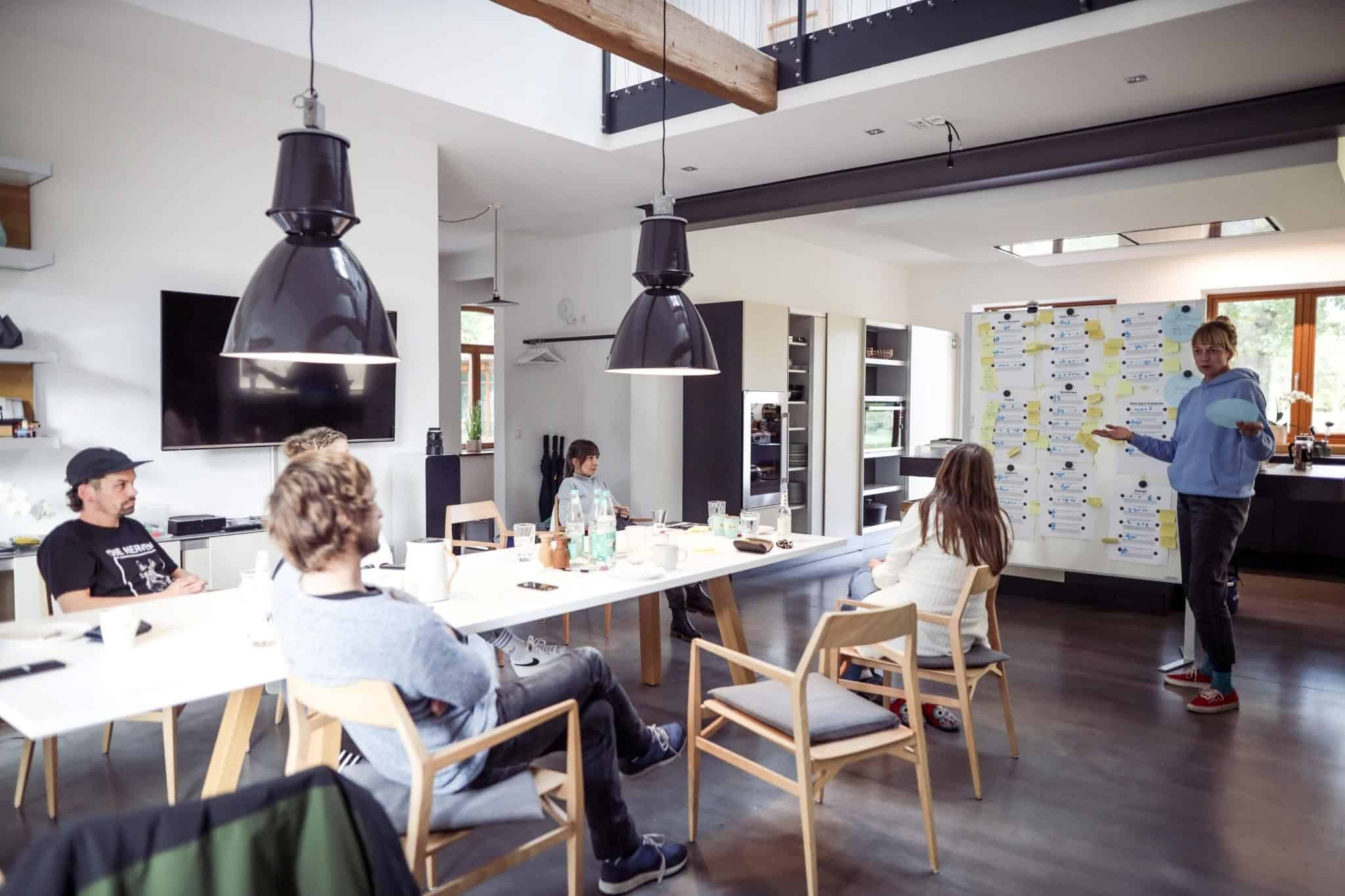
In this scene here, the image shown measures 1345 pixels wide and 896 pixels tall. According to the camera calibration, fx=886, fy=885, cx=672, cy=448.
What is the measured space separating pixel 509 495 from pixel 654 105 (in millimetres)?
3761

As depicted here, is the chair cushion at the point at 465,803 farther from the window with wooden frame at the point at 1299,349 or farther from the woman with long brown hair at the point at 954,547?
the window with wooden frame at the point at 1299,349

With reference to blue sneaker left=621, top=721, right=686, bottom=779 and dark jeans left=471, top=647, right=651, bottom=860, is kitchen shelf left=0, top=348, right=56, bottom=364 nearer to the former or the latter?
dark jeans left=471, top=647, right=651, bottom=860

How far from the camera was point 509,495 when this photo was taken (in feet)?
24.8

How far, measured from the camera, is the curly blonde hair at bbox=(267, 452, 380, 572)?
1.88 metres

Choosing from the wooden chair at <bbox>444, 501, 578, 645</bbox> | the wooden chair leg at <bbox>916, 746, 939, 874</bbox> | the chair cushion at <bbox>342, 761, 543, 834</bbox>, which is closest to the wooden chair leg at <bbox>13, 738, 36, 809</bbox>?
the chair cushion at <bbox>342, 761, 543, 834</bbox>

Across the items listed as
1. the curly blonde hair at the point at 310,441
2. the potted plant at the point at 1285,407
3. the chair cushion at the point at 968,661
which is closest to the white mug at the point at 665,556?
the chair cushion at the point at 968,661

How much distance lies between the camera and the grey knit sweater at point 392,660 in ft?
5.97

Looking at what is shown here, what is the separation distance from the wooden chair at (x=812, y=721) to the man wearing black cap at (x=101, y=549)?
1706 millimetres

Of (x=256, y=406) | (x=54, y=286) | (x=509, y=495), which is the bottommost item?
(x=509, y=495)

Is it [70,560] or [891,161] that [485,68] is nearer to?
[891,161]

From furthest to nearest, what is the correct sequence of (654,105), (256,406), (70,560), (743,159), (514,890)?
1. (743,159)
2. (654,105)
3. (256,406)
4. (70,560)
5. (514,890)

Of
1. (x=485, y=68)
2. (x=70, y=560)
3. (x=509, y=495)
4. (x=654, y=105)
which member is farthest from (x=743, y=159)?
(x=70, y=560)

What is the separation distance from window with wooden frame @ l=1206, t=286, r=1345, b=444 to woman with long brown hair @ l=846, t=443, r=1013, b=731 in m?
6.09

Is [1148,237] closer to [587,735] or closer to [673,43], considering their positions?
[673,43]
